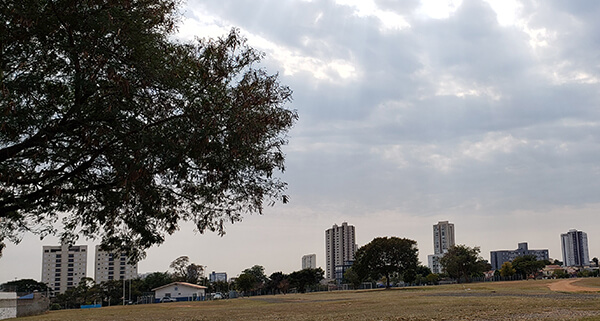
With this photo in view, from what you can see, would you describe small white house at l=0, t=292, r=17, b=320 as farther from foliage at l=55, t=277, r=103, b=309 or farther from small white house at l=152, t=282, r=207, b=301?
foliage at l=55, t=277, r=103, b=309

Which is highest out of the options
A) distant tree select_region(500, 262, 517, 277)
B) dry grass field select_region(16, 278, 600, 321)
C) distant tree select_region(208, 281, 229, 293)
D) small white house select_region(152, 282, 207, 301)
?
dry grass field select_region(16, 278, 600, 321)

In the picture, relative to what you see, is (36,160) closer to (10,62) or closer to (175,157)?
(10,62)

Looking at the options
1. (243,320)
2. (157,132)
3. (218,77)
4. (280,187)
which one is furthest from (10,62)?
(243,320)

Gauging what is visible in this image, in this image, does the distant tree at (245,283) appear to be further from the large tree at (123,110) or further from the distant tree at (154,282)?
the large tree at (123,110)

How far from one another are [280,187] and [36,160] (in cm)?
584

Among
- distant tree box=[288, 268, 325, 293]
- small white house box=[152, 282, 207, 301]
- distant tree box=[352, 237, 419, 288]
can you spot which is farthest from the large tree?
distant tree box=[288, 268, 325, 293]

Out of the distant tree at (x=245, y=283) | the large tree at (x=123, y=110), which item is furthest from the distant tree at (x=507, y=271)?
the large tree at (x=123, y=110)

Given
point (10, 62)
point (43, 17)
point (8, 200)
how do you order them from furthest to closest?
1. point (8, 200)
2. point (10, 62)
3. point (43, 17)

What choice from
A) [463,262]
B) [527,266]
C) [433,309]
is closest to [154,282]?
[463,262]

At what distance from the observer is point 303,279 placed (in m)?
115

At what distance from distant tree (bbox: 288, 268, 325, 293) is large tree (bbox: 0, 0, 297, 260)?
103953 mm

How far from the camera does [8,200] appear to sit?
1263 cm

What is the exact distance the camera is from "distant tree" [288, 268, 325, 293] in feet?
377

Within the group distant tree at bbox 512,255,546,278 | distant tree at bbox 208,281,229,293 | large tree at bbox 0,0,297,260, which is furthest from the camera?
distant tree at bbox 208,281,229,293
